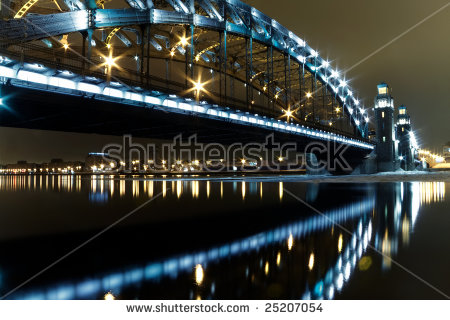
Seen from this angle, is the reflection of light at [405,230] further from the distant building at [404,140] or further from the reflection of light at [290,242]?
the distant building at [404,140]

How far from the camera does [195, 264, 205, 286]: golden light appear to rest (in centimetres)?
494

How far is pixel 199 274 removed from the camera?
5246mm

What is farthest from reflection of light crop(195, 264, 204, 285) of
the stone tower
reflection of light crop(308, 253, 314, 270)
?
the stone tower

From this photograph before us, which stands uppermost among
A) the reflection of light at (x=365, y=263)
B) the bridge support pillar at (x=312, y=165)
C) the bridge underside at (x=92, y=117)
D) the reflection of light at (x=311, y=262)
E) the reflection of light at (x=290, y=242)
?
the bridge underside at (x=92, y=117)

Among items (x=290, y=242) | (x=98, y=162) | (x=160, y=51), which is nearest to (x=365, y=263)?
(x=290, y=242)

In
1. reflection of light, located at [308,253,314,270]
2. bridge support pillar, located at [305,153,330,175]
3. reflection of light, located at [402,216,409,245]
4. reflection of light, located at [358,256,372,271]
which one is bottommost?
Result: reflection of light, located at [402,216,409,245]

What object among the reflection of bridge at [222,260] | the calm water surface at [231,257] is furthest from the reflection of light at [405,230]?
the reflection of bridge at [222,260]

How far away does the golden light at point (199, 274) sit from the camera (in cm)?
494

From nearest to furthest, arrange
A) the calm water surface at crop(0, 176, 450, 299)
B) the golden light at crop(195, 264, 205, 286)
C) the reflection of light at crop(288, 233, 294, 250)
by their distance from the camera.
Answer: the calm water surface at crop(0, 176, 450, 299), the golden light at crop(195, 264, 205, 286), the reflection of light at crop(288, 233, 294, 250)

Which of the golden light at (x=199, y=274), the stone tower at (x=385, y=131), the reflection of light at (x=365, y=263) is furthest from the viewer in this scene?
the stone tower at (x=385, y=131)

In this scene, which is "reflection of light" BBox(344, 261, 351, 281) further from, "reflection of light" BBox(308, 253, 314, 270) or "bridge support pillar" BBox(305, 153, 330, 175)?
"bridge support pillar" BBox(305, 153, 330, 175)

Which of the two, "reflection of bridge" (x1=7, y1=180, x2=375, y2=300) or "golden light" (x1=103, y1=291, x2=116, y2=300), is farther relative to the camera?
"reflection of bridge" (x1=7, y1=180, x2=375, y2=300)

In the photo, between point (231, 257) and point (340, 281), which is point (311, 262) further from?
point (231, 257)

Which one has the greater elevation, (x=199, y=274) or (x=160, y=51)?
(x=160, y=51)
